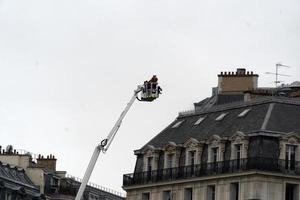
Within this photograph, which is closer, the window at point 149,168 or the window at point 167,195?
the window at point 167,195

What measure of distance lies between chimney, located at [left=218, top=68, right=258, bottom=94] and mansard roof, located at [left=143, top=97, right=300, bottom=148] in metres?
6.78

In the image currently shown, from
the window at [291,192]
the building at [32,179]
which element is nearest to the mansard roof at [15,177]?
the building at [32,179]

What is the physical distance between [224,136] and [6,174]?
79.8ft

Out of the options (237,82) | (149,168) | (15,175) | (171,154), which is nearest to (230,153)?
(171,154)

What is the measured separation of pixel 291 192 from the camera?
148 metres

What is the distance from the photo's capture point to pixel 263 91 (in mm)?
166000

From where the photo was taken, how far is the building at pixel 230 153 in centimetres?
14688

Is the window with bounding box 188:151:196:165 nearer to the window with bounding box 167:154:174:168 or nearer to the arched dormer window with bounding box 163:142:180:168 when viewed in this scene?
the arched dormer window with bounding box 163:142:180:168

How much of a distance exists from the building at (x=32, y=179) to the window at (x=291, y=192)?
2704cm

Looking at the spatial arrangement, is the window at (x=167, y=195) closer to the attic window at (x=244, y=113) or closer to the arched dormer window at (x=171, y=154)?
the arched dormer window at (x=171, y=154)

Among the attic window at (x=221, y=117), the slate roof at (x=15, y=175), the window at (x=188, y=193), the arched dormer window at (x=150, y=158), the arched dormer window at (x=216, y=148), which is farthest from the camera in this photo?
the slate roof at (x=15, y=175)

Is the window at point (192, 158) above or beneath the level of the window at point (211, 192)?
above

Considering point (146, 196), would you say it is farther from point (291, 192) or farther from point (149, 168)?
point (291, 192)

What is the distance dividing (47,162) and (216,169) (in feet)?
138
